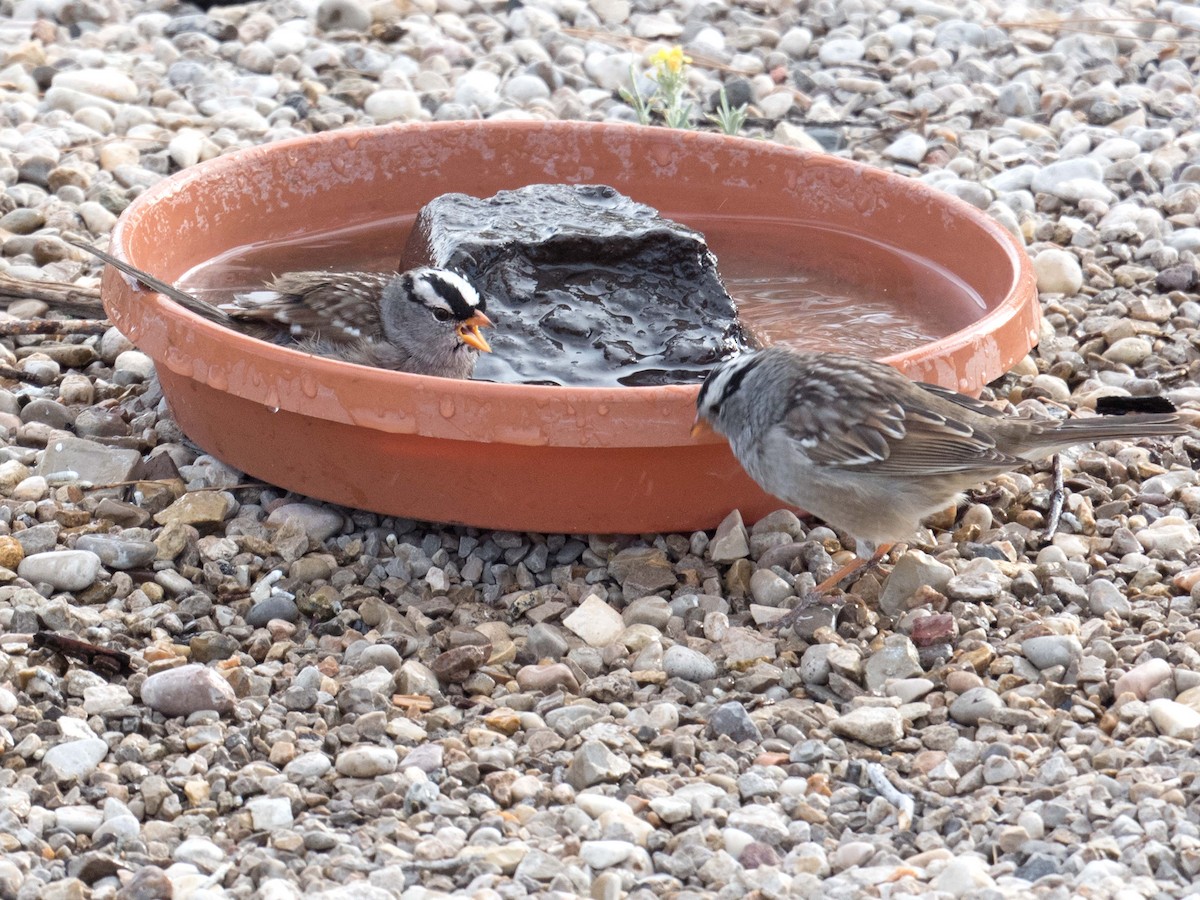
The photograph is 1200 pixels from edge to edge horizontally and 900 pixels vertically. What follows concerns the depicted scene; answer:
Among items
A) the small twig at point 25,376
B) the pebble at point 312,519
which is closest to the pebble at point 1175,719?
the pebble at point 312,519

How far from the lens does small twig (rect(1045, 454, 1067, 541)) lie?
17.3 ft

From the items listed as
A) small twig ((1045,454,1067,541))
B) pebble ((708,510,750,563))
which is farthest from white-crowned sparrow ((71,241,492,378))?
small twig ((1045,454,1067,541))

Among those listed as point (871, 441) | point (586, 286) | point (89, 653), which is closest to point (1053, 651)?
point (871, 441)

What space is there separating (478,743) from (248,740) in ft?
1.99

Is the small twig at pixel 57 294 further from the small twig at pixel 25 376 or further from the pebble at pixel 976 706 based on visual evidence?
the pebble at pixel 976 706

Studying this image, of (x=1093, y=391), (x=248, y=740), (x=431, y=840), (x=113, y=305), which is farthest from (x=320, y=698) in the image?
(x=1093, y=391)

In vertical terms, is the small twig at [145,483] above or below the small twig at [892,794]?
below

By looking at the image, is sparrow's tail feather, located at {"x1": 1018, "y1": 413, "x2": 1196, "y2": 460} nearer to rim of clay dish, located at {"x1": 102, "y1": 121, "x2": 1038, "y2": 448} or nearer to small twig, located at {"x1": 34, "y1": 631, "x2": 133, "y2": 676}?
rim of clay dish, located at {"x1": 102, "y1": 121, "x2": 1038, "y2": 448}

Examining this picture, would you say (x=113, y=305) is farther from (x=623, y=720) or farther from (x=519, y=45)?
(x=519, y=45)

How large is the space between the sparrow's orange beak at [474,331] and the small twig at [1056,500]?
6.78 ft

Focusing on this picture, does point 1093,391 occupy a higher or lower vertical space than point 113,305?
lower

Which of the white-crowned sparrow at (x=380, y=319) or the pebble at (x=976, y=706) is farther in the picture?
the white-crowned sparrow at (x=380, y=319)

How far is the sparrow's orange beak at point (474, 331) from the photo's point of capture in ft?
18.6

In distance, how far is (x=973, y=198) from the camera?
777cm
